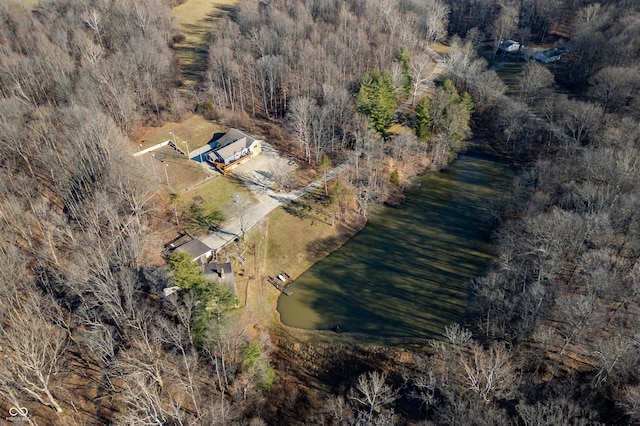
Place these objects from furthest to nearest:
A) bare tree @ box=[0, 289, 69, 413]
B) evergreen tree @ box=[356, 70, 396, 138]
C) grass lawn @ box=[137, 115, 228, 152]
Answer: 1. grass lawn @ box=[137, 115, 228, 152]
2. evergreen tree @ box=[356, 70, 396, 138]
3. bare tree @ box=[0, 289, 69, 413]

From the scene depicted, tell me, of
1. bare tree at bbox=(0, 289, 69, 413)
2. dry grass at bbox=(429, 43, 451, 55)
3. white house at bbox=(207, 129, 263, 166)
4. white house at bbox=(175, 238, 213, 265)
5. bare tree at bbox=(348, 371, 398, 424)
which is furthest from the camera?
dry grass at bbox=(429, 43, 451, 55)

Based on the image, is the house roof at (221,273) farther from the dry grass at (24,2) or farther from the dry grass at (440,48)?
the dry grass at (24,2)

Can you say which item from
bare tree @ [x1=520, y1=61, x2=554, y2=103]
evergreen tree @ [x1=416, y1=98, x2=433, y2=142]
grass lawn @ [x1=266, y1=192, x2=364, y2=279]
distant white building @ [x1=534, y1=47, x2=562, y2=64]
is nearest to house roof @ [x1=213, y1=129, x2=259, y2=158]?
grass lawn @ [x1=266, y1=192, x2=364, y2=279]

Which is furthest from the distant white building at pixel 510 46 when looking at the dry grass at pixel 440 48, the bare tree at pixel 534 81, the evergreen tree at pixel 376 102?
the evergreen tree at pixel 376 102

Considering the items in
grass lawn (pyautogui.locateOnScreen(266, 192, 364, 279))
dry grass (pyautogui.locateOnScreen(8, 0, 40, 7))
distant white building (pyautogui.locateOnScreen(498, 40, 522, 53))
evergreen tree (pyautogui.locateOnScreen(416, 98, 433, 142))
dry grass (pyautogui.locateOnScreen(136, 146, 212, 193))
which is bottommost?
grass lawn (pyautogui.locateOnScreen(266, 192, 364, 279))

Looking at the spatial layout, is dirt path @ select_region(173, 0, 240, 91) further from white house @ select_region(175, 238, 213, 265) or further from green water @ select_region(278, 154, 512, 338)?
green water @ select_region(278, 154, 512, 338)

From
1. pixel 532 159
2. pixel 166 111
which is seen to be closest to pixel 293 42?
pixel 166 111

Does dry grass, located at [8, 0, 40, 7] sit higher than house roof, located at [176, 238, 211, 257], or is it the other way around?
dry grass, located at [8, 0, 40, 7]
